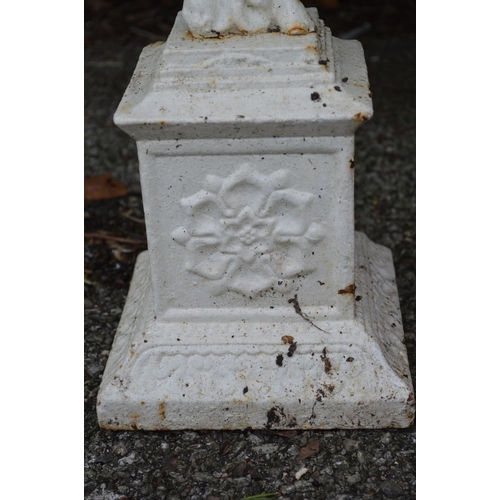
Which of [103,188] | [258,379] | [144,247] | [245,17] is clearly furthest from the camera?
[103,188]

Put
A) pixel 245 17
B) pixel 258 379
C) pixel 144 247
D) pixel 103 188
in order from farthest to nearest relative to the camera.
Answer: pixel 103 188
pixel 144 247
pixel 258 379
pixel 245 17

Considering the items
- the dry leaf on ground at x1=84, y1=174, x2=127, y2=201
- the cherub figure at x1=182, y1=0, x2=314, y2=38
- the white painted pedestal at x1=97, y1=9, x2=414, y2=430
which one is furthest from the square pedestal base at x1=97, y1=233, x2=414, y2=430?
the dry leaf on ground at x1=84, y1=174, x2=127, y2=201

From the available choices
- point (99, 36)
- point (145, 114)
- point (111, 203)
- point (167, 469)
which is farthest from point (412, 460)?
point (99, 36)

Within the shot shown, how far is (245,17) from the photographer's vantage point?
2.08m

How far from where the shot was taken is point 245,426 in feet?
7.43

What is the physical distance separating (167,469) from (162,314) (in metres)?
0.40

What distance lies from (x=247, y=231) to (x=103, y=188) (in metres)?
1.49

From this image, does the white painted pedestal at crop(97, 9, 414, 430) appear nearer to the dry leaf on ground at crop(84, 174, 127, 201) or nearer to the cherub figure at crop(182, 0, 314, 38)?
the cherub figure at crop(182, 0, 314, 38)

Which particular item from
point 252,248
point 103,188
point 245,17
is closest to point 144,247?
point 103,188

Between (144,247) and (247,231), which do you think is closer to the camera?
(247,231)

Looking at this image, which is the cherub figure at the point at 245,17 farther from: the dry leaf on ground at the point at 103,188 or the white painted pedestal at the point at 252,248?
the dry leaf on ground at the point at 103,188

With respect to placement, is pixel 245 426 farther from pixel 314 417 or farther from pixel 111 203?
pixel 111 203

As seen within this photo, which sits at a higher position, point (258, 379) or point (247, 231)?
point (247, 231)

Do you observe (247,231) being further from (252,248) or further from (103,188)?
(103,188)
